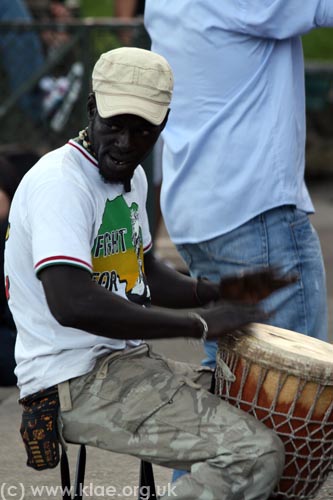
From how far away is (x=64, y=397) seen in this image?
3.04m

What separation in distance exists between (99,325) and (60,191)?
363 millimetres

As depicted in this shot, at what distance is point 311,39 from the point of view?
10.9 metres

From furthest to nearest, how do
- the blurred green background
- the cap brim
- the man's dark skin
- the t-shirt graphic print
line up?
1. the blurred green background
2. the t-shirt graphic print
3. the cap brim
4. the man's dark skin

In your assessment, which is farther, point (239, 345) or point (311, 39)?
point (311, 39)

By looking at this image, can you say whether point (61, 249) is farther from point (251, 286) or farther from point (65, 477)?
point (65, 477)

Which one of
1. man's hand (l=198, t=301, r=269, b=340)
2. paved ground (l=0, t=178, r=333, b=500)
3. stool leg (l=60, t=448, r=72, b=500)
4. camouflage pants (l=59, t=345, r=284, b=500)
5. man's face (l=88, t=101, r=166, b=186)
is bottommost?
paved ground (l=0, t=178, r=333, b=500)

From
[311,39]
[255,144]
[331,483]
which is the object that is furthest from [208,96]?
[311,39]

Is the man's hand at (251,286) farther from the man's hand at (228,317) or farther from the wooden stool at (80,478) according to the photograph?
the wooden stool at (80,478)

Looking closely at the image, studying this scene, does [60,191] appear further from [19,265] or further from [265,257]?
[265,257]

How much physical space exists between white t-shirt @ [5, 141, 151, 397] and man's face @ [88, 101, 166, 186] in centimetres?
6

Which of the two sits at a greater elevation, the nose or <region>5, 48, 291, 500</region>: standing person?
the nose

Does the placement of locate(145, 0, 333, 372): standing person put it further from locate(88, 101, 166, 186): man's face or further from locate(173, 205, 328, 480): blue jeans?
locate(88, 101, 166, 186): man's face

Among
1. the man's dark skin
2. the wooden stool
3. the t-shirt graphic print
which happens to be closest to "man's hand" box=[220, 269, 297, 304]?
the man's dark skin

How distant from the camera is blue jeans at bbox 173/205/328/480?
3.64 metres
